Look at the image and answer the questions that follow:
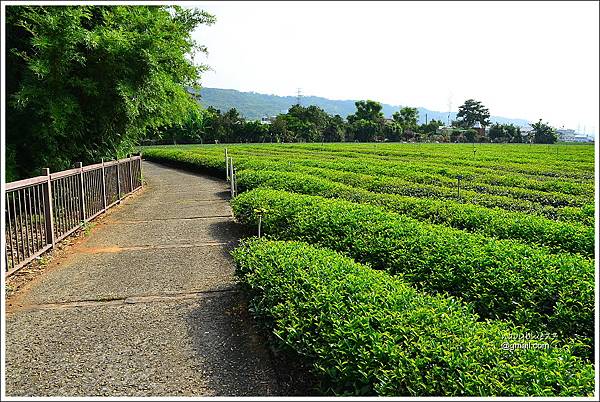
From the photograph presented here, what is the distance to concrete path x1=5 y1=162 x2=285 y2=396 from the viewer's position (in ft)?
10.9

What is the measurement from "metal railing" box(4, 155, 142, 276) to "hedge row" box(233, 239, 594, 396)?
11.4 feet

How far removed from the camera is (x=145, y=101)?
995 cm

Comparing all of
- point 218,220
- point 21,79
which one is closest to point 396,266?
point 218,220

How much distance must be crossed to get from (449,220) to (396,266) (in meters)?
2.63

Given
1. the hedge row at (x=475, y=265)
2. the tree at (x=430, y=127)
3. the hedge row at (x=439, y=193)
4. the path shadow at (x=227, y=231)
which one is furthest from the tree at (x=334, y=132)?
the hedge row at (x=475, y=265)

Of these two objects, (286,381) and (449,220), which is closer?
(286,381)

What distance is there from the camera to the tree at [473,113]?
8538 centimetres

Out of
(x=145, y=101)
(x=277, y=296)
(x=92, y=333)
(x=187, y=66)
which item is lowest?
(x=92, y=333)

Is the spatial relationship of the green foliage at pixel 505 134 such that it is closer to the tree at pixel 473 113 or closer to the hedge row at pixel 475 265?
the tree at pixel 473 113

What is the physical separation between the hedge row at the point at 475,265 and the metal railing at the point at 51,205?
9.82ft

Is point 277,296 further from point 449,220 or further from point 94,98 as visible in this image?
point 94,98

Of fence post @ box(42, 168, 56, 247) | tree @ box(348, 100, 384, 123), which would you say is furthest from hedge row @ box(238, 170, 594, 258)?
tree @ box(348, 100, 384, 123)

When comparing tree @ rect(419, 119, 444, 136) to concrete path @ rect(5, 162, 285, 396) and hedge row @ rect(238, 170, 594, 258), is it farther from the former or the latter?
concrete path @ rect(5, 162, 285, 396)

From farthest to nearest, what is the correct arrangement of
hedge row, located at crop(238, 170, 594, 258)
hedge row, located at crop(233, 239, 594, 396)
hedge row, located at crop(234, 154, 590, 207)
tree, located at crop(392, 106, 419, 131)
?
tree, located at crop(392, 106, 419, 131), hedge row, located at crop(234, 154, 590, 207), hedge row, located at crop(238, 170, 594, 258), hedge row, located at crop(233, 239, 594, 396)
